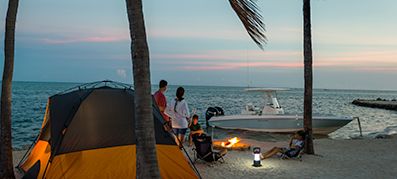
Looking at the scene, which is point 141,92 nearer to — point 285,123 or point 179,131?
point 179,131

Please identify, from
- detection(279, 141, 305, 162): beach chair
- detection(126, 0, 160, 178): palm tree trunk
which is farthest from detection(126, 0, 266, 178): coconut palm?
detection(279, 141, 305, 162): beach chair

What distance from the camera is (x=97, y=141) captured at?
5906mm

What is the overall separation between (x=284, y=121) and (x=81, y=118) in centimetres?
1302

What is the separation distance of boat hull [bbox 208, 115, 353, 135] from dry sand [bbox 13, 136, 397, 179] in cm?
580

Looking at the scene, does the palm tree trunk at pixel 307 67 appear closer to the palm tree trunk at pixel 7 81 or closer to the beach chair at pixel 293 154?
the beach chair at pixel 293 154

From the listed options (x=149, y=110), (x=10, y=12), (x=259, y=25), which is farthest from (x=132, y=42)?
(x=10, y=12)

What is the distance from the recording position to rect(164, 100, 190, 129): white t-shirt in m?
7.29

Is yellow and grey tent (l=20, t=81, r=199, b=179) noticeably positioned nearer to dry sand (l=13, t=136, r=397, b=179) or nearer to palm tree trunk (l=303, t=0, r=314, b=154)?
dry sand (l=13, t=136, r=397, b=179)

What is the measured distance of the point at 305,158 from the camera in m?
8.82

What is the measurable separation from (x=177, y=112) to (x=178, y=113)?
37 mm

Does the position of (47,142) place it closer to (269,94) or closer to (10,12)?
(10,12)

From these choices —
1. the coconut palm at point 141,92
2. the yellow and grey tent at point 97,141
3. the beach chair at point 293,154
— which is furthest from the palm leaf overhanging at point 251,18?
the beach chair at point 293,154

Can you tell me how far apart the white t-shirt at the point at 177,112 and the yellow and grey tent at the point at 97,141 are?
2.90 ft

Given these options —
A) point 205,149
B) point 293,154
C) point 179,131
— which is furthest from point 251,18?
point 293,154
